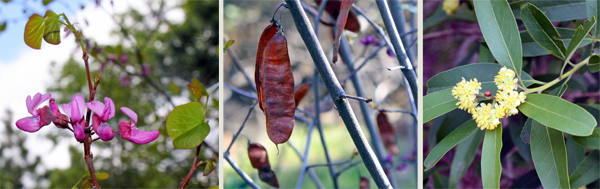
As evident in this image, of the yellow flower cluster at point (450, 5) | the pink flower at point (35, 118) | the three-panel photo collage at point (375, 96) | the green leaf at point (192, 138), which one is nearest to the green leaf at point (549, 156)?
the three-panel photo collage at point (375, 96)

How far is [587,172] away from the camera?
43cm

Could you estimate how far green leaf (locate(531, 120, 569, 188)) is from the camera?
337 millimetres

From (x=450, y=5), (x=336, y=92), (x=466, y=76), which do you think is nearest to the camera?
(x=336, y=92)

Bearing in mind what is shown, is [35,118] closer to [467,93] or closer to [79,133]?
[79,133]

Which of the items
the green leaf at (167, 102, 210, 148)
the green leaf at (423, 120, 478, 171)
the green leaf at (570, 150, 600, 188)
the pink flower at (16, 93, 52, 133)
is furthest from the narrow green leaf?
the green leaf at (570, 150, 600, 188)

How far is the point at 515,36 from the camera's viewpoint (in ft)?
1.15

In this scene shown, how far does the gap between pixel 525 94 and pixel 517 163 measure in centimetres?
29

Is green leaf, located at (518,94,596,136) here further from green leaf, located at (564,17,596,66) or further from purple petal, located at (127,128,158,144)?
purple petal, located at (127,128,158,144)

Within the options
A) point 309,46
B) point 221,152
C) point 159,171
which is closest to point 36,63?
point 159,171

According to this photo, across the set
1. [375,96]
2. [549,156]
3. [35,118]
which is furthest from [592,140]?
[35,118]

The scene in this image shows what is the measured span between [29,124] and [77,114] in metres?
0.04

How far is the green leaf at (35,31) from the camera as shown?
0.32 metres

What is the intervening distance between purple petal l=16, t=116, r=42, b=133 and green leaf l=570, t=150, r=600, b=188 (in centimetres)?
59

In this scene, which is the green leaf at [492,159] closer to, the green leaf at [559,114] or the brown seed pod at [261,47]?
the green leaf at [559,114]
